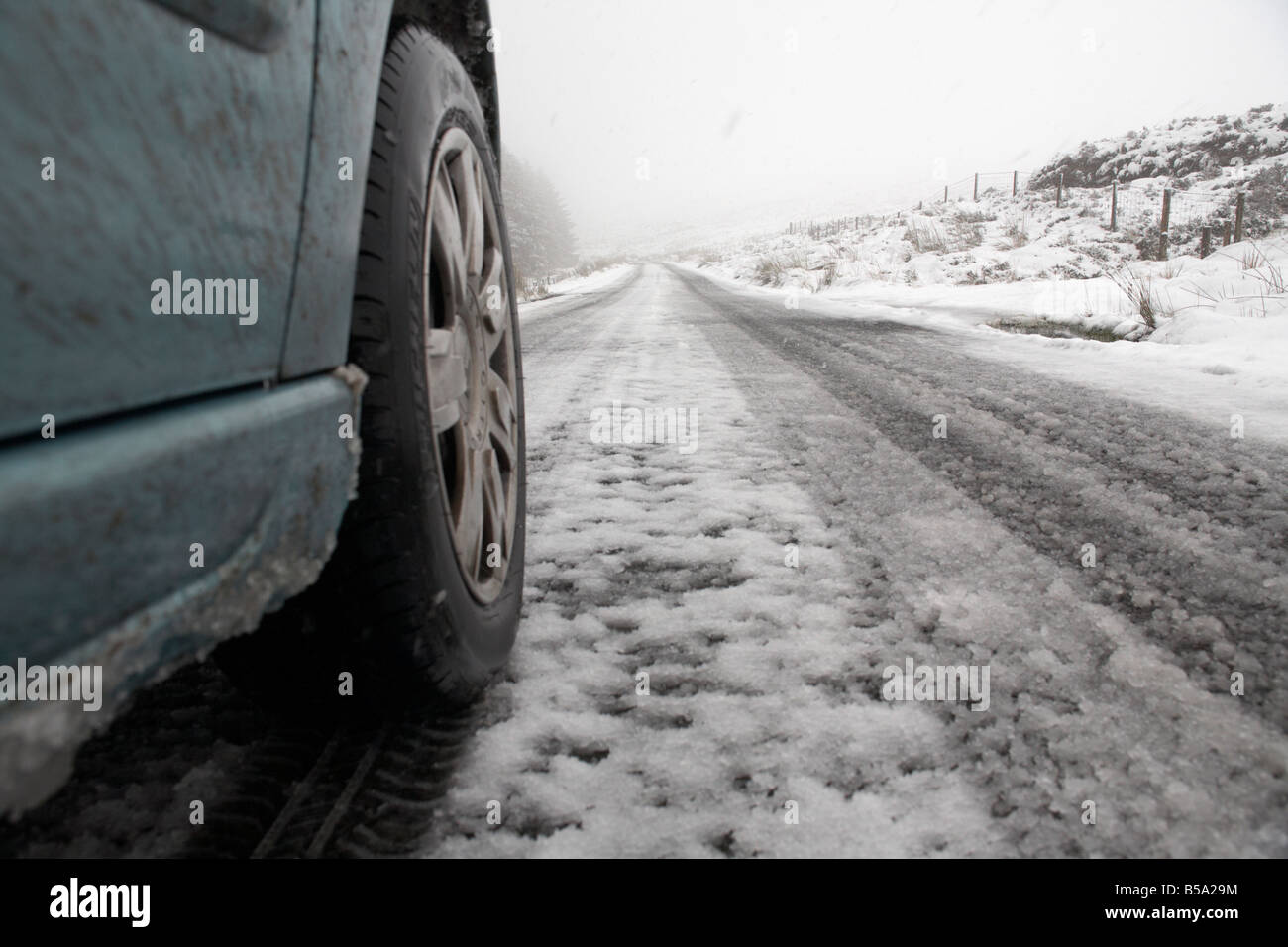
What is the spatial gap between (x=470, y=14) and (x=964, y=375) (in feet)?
10.9

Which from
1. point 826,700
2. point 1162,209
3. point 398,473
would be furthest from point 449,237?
point 1162,209

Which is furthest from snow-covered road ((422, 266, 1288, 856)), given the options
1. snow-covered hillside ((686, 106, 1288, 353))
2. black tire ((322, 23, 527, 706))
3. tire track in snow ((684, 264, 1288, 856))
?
snow-covered hillside ((686, 106, 1288, 353))

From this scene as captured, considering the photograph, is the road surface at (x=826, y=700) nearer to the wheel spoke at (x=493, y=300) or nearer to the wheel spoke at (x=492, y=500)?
the wheel spoke at (x=492, y=500)

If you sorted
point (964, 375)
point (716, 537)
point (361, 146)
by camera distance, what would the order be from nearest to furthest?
point (361, 146) → point (716, 537) → point (964, 375)

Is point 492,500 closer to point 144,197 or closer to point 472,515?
point 472,515

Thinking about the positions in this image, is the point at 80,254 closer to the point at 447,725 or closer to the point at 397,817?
the point at 397,817

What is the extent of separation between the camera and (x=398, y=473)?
0.88 metres

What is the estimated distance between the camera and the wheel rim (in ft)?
3.71

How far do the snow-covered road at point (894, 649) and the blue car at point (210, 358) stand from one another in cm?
30

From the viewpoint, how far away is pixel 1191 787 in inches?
38.1

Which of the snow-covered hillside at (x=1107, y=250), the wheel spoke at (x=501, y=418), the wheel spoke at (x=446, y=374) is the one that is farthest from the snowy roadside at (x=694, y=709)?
the snow-covered hillside at (x=1107, y=250)

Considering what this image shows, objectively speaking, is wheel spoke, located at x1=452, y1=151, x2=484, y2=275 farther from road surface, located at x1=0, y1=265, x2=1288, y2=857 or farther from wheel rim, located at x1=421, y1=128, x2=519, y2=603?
road surface, located at x1=0, y1=265, x2=1288, y2=857

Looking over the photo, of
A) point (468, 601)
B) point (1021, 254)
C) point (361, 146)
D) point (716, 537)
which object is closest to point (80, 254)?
point (361, 146)

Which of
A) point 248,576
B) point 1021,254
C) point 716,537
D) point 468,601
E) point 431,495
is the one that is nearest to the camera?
point 248,576
